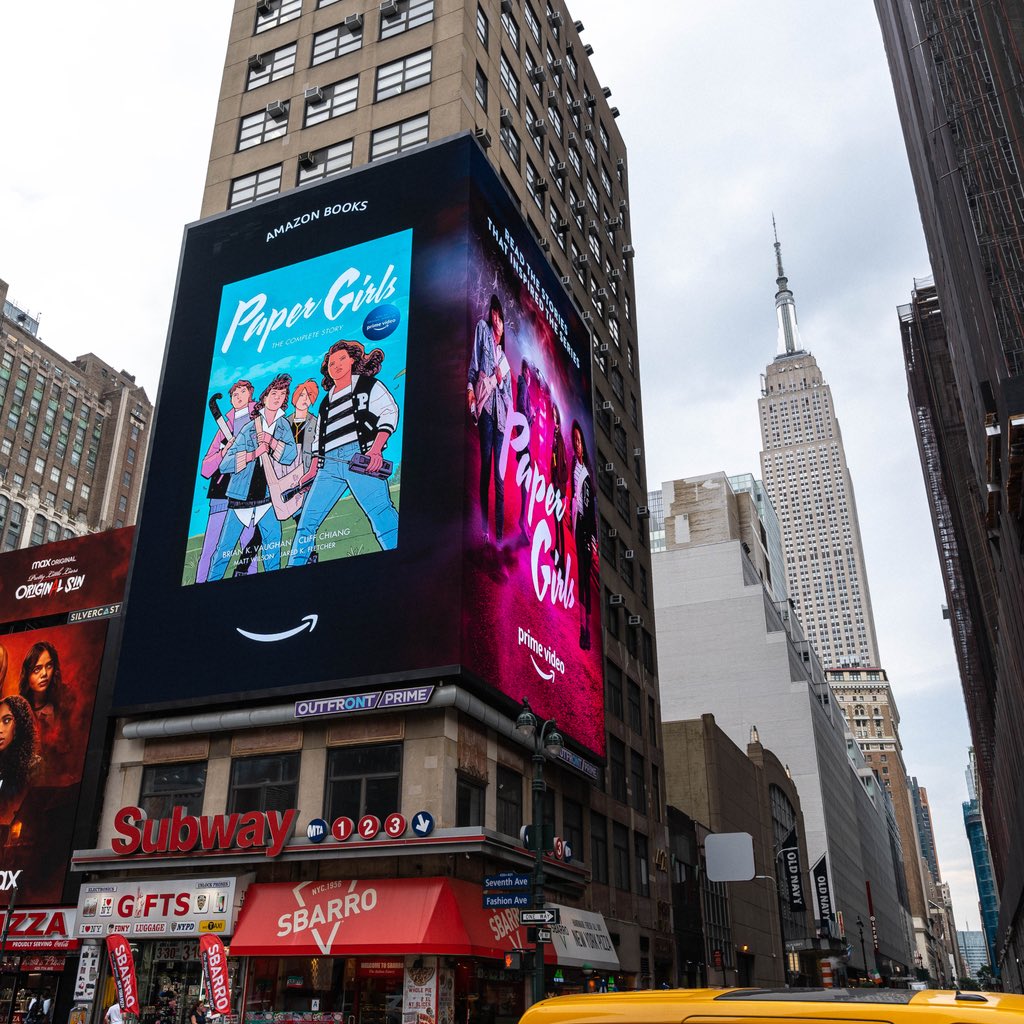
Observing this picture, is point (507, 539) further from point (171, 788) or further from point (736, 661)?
point (736, 661)

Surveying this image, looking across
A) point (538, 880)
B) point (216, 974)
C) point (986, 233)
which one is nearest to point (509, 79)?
point (986, 233)

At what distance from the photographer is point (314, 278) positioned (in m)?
39.3

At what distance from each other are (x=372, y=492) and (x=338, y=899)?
12.8 meters

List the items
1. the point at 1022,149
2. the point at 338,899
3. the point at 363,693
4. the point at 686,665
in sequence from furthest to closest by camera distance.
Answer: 1. the point at 686,665
2. the point at 1022,149
3. the point at 363,693
4. the point at 338,899

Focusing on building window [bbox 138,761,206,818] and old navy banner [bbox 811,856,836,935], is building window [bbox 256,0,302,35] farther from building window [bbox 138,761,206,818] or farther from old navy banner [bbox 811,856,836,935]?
old navy banner [bbox 811,856,836,935]

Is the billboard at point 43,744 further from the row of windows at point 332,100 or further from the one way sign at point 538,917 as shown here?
the row of windows at point 332,100

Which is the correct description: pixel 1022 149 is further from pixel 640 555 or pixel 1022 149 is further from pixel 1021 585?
pixel 640 555

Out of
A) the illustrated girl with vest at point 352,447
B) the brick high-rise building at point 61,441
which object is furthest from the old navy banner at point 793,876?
the brick high-rise building at point 61,441

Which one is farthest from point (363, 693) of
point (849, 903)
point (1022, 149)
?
point (849, 903)

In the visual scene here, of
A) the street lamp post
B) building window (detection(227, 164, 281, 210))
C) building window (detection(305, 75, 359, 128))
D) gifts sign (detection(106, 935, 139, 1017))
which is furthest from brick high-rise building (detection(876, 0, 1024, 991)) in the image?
building window (detection(227, 164, 281, 210))

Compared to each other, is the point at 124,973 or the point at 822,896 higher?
the point at 822,896

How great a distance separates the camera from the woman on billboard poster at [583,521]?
42000 millimetres

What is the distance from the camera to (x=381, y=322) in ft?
121

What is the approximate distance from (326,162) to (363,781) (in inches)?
1102
